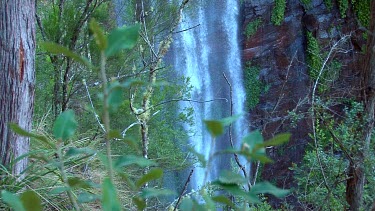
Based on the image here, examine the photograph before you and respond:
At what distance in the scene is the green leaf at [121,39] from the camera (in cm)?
48

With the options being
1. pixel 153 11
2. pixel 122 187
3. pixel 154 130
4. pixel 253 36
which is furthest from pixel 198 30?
pixel 122 187

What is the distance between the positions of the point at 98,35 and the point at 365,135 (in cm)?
390

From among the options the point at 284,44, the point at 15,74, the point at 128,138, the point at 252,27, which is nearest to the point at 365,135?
the point at 15,74

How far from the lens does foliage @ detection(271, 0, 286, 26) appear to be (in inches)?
481

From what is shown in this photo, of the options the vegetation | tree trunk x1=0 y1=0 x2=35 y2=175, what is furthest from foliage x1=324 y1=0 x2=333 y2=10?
tree trunk x1=0 y1=0 x2=35 y2=175

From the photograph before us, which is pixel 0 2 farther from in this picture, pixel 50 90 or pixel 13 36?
pixel 50 90

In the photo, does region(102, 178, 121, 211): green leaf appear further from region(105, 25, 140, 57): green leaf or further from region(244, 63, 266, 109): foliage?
region(244, 63, 266, 109): foliage

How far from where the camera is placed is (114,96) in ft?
1.64

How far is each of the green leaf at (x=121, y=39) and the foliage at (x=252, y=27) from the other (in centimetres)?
1219

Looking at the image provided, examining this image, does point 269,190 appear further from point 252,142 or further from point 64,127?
point 64,127

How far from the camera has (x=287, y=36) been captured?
1237 cm

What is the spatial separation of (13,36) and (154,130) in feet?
15.8

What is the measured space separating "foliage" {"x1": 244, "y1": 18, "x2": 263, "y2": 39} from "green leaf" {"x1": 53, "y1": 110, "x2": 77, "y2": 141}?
39.7 feet

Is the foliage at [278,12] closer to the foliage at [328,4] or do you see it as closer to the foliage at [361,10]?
the foliage at [328,4]
